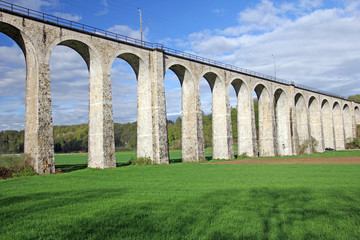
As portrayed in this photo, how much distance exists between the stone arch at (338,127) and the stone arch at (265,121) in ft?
101

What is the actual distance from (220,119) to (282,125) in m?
16.3

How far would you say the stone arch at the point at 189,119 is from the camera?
3325cm

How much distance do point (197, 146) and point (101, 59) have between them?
13808 mm

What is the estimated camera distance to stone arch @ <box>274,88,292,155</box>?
48125mm

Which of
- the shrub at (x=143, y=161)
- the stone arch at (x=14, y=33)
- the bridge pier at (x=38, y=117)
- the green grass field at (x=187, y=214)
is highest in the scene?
the stone arch at (x=14, y=33)

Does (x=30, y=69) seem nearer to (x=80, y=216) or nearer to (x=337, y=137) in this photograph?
(x=80, y=216)

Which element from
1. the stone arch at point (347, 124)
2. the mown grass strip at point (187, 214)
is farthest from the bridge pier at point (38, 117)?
the stone arch at point (347, 124)

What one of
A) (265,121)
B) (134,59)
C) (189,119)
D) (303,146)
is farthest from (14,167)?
(303,146)

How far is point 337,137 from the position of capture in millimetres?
68188

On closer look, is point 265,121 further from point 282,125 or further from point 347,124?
point 347,124

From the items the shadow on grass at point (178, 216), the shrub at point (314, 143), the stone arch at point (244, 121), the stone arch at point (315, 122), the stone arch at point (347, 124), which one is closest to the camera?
the shadow on grass at point (178, 216)

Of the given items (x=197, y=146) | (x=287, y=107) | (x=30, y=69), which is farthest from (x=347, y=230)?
(x=287, y=107)

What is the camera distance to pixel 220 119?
37.8 m

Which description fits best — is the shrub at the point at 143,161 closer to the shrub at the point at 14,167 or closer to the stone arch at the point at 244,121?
the shrub at the point at 14,167
